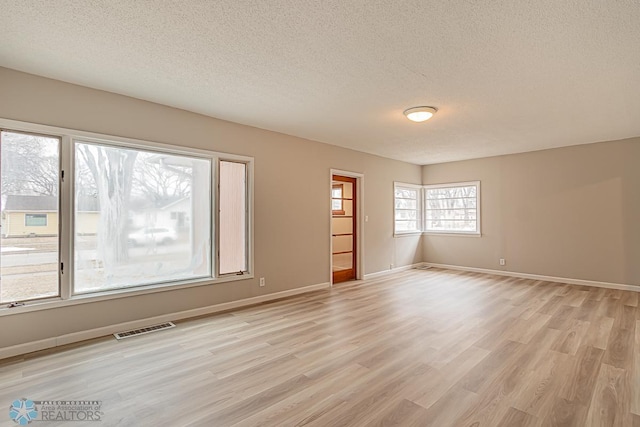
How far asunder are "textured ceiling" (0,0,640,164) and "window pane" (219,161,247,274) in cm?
76

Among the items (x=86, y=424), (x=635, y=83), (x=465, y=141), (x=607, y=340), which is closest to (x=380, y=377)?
(x=86, y=424)

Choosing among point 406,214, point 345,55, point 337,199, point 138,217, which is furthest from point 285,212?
point 406,214

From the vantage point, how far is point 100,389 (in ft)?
7.66

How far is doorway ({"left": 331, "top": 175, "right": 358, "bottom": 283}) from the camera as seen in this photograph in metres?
6.09

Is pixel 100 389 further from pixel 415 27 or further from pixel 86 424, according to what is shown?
pixel 415 27

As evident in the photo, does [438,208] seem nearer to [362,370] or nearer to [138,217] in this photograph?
[362,370]

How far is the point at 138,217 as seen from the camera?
3672 millimetres

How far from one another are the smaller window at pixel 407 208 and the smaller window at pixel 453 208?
24 cm

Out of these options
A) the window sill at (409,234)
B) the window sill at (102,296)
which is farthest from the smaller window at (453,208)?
the window sill at (102,296)

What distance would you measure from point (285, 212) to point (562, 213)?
5.22 metres

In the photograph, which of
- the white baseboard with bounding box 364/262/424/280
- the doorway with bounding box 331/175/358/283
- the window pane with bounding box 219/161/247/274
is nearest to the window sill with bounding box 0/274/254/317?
the window pane with bounding box 219/161/247/274

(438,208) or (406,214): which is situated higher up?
(438,208)

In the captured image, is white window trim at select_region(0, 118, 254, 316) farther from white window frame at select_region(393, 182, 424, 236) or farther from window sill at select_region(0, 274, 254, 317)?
white window frame at select_region(393, 182, 424, 236)

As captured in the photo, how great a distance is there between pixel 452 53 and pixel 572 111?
99.9 inches
